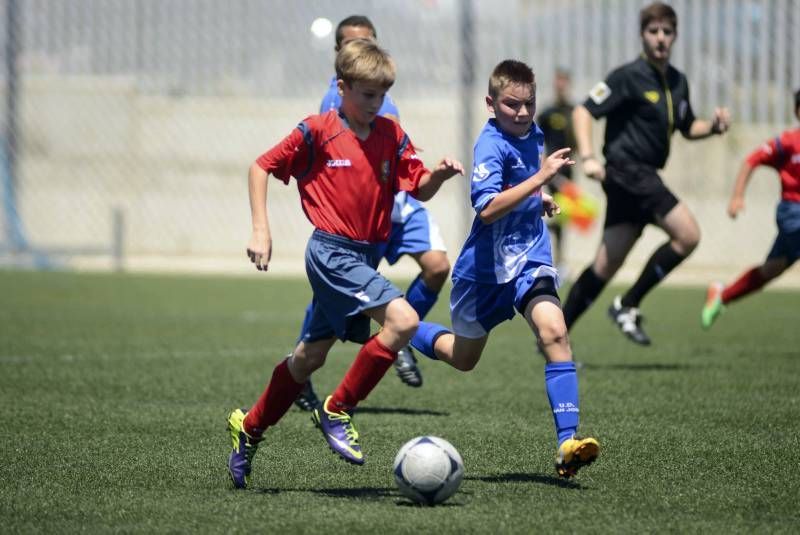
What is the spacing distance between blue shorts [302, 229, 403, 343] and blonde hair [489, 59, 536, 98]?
0.86m

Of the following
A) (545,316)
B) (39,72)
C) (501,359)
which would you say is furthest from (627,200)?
(39,72)

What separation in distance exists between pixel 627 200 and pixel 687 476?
3793mm

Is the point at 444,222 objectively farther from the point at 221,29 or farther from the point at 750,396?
the point at 750,396

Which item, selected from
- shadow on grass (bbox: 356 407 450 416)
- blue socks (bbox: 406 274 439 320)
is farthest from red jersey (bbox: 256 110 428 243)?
blue socks (bbox: 406 274 439 320)

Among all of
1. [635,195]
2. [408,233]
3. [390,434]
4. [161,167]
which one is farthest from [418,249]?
[161,167]

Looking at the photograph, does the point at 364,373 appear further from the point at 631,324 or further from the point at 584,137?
the point at 631,324

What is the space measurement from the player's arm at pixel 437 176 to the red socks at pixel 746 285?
16.7 ft

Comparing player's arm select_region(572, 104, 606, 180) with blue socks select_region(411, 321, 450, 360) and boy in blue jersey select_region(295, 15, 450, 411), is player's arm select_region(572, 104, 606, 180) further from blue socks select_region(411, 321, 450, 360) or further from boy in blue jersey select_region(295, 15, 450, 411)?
blue socks select_region(411, 321, 450, 360)

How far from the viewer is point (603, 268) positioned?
28.6ft

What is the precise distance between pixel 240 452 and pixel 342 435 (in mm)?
434

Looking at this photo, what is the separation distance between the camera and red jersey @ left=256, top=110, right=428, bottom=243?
16.9 feet

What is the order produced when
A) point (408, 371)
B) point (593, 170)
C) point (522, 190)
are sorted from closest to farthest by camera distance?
point (522, 190) < point (408, 371) < point (593, 170)

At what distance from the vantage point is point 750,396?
736 centimetres

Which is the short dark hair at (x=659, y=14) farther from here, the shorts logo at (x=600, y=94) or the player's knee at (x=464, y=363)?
the player's knee at (x=464, y=363)
